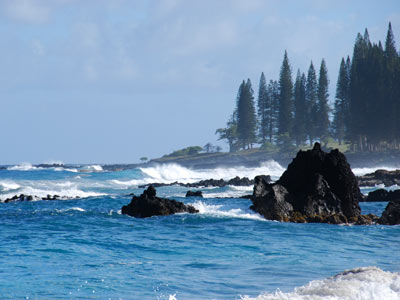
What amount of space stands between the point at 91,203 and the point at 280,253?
16.2 m

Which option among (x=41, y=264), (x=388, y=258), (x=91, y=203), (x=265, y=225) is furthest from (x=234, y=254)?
(x=91, y=203)

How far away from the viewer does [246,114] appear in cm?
10631

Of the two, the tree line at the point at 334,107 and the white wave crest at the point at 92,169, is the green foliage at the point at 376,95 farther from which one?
the white wave crest at the point at 92,169

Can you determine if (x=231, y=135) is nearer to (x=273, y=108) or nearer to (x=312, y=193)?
(x=273, y=108)

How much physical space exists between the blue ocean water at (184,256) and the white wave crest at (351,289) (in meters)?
0.03

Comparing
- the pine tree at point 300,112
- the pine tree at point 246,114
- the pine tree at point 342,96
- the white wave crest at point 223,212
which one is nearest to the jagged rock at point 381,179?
the white wave crest at point 223,212

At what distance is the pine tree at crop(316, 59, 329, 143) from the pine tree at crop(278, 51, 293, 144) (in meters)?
5.67

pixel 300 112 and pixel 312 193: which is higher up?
pixel 300 112

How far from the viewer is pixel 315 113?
93000 mm

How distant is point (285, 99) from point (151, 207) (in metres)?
78.4

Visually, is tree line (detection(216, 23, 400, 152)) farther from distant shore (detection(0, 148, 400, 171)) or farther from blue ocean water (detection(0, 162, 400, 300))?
blue ocean water (detection(0, 162, 400, 300))

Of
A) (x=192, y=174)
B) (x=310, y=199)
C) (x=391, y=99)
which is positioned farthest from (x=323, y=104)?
(x=310, y=199)

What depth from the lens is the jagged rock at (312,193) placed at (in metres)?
20.0

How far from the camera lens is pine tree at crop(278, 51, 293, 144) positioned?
9750cm
